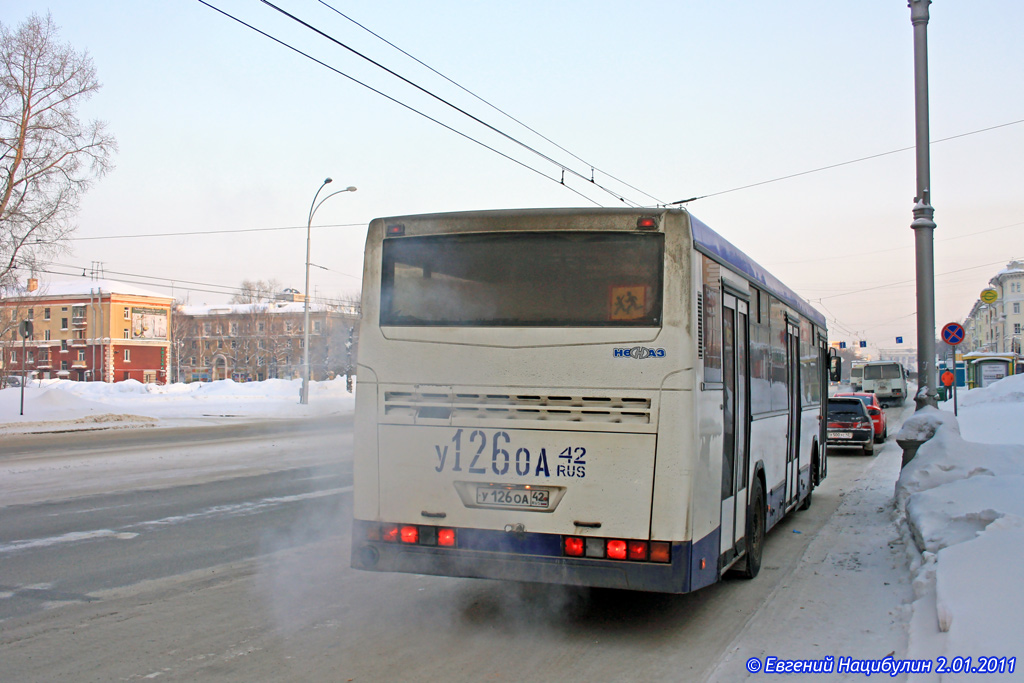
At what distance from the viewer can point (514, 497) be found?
5523 mm

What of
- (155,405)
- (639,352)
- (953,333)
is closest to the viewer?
(639,352)

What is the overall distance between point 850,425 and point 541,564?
18036 mm

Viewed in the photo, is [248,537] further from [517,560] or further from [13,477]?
[13,477]

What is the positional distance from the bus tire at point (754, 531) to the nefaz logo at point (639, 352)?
96.4 inches

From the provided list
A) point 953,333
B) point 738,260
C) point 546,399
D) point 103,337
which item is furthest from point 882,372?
point 103,337

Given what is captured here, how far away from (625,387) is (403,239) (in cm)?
196

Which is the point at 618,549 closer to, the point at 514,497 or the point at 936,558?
the point at 514,497

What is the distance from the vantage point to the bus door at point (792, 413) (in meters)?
9.54

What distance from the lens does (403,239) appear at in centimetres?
608

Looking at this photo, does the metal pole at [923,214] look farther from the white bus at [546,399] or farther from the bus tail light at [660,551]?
the bus tail light at [660,551]

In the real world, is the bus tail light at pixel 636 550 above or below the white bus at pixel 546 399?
below

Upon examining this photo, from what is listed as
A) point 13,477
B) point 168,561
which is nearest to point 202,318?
point 13,477

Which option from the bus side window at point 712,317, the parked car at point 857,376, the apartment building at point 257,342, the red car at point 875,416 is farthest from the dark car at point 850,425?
the apartment building at point 257,342

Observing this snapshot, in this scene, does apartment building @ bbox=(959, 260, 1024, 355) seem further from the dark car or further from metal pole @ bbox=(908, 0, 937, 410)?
metal pole @ bbox=(908, 0, 937, 410)
